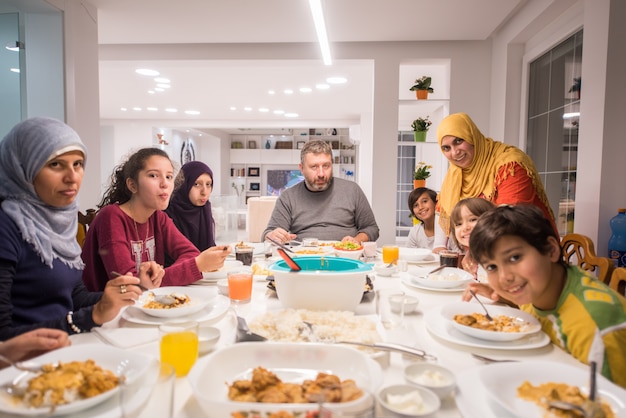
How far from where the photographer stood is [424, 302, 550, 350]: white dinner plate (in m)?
1.03

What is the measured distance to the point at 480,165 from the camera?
2.59 meters

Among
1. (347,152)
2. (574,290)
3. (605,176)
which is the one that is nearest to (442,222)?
(605,176)

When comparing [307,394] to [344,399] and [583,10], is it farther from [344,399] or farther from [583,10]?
[583,10]

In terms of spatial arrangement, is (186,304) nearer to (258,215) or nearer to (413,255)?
(413,255)

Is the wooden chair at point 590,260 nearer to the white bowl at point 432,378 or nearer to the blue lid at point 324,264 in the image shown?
the blue lid at point 324,264

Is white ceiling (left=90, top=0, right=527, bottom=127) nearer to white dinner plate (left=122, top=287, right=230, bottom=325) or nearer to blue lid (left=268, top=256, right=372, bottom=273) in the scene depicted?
blue lid (left=268, top=256, right=372, bottom=273)

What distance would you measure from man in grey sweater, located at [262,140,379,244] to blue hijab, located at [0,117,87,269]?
189 cm

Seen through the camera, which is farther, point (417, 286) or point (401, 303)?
point (417, 286)

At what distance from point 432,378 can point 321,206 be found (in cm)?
247

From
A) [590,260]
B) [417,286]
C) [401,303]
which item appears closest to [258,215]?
[417,286]

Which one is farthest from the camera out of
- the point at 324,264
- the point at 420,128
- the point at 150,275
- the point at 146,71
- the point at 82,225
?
the point at 146,71

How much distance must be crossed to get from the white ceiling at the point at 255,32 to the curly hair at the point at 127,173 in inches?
80.7

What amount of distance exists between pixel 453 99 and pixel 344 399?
13.7 ft

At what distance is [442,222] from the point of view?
2.78 metres
